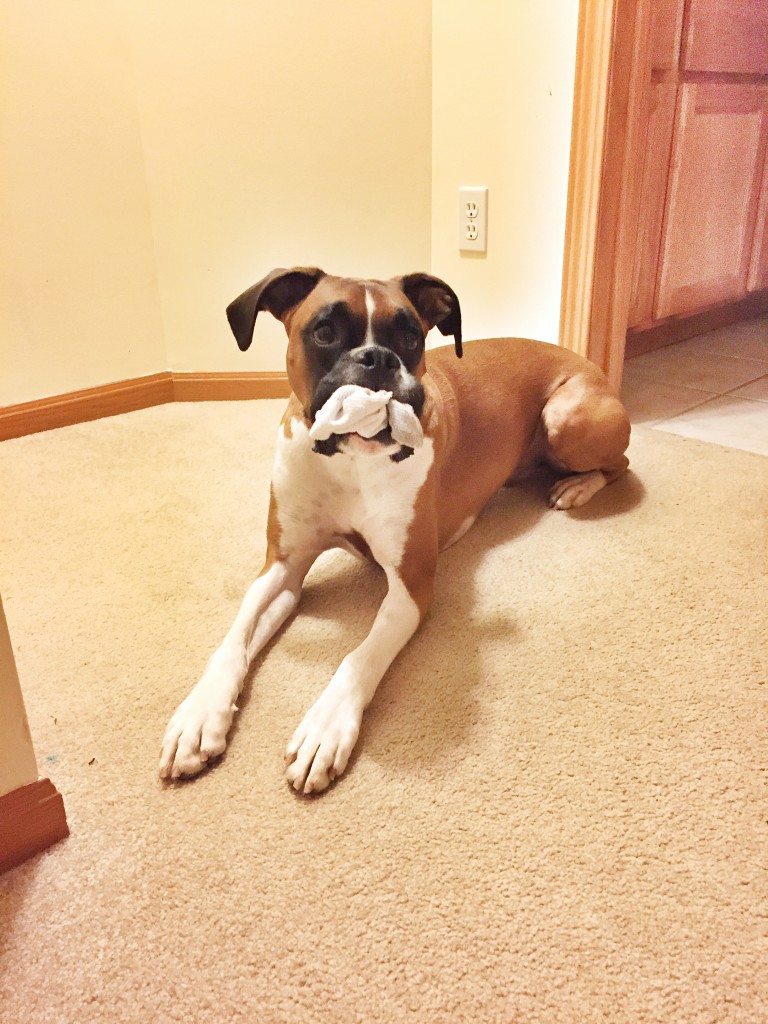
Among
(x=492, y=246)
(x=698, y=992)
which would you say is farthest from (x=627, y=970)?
(x=492, y=246)

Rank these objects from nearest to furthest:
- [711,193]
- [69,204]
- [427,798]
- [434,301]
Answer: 1. [427,798]
2. [434,301]
3. [69,204]
4. [711,193]

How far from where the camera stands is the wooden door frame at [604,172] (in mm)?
2229

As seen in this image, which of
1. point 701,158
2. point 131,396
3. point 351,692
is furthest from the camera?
point 701,158

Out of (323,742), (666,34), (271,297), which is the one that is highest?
(666,34)

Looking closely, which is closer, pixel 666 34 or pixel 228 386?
pixel 666 34

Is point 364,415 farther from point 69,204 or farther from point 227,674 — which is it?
point 69,204

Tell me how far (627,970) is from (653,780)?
309 mm

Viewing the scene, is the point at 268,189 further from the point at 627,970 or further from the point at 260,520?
the point at 627,970

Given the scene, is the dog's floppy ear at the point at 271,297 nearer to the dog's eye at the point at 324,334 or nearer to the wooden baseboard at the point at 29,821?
the dog's eye at the point at 324,334

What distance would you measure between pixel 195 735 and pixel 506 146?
2.08m

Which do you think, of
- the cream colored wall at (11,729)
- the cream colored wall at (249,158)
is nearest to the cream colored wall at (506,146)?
the cream colored wall at (249,158)

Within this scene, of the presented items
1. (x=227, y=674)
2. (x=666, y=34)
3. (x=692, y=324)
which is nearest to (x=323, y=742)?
(x=227, y=674)

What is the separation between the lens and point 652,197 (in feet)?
9.53

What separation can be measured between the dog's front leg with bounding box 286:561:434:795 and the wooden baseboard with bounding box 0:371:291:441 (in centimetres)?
154
